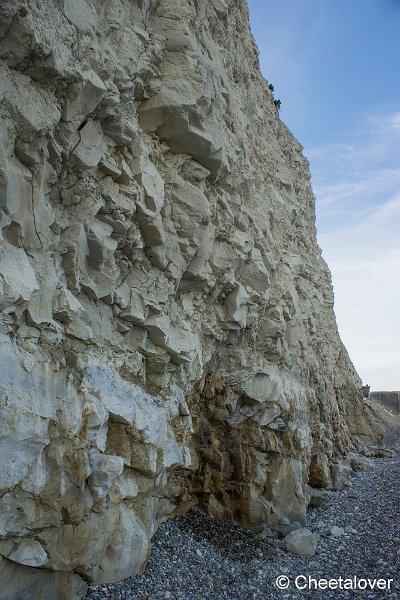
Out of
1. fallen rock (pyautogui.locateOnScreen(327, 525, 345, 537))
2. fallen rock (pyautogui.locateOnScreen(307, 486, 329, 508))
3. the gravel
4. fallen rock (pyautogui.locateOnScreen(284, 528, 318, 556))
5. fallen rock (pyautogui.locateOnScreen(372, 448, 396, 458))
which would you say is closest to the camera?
the gravel

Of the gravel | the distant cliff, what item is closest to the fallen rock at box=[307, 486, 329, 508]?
the gravel

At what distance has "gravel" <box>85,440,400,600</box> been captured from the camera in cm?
940

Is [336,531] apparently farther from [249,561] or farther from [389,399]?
[389,399]

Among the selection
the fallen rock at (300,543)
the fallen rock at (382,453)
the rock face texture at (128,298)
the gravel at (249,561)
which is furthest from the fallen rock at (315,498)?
the fallen rock at (382,453)

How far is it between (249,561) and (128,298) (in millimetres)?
8017

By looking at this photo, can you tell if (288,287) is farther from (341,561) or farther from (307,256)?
(341,561)

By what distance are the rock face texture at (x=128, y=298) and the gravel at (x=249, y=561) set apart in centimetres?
67

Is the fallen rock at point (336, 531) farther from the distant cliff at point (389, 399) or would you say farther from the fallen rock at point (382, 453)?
the distant cliff at point (389, 399)

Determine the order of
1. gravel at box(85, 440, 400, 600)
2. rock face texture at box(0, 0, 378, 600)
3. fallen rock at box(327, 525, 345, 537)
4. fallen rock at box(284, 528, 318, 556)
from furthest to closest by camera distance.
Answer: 1. fallen rock at box(327, 525, 345, 537)
2. fallen rock at box(284, 528, 318, 556)
3. gravel at box(85, 440, 400, 600)
4. rock face texture at box(0, 0, 378, 600)

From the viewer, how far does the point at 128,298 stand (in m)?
9.52

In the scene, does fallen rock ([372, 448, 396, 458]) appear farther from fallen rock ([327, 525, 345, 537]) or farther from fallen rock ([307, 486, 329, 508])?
fallen rock ([327, 525, 345, 537])

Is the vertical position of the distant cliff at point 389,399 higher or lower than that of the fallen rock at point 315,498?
higher

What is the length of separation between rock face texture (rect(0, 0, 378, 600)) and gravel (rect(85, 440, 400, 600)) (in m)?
0.67

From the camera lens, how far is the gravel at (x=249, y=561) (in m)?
9.40
